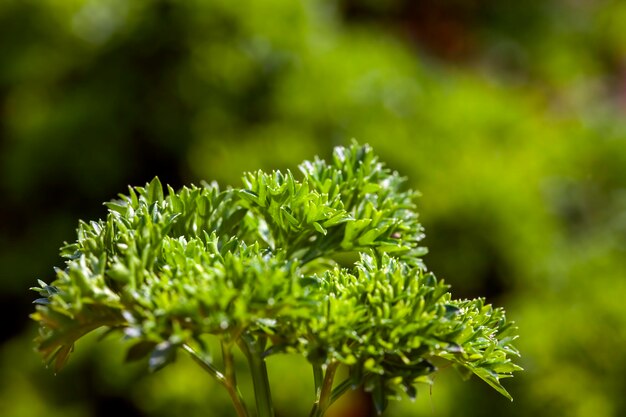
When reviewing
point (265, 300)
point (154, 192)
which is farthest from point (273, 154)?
point (265, 300)

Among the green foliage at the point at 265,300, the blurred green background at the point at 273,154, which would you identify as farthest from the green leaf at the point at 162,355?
the blurred green background at the point at 273,154

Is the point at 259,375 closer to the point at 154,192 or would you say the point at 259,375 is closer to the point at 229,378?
the point at 229,378

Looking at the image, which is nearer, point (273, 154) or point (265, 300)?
point (265, 300)

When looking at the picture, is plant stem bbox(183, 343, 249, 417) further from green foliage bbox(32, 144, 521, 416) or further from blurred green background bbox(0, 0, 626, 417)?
blurred green background bbox(0, 0, 626, 417)

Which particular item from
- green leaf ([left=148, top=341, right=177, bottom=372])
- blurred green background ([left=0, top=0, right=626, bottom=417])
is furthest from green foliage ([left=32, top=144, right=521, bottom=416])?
blurred green background ([left=0, top=0, right=626, bottom=417])

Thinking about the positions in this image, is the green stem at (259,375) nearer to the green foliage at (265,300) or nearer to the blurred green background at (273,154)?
the green foliage at (265,300)
